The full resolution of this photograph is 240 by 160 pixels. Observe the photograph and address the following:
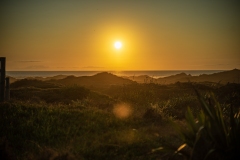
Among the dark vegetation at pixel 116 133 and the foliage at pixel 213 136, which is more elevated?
the foliage at pixel 213 136

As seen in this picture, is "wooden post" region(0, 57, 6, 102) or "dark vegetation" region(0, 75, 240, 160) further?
"wooden post" region(0, 57, 6, 102)

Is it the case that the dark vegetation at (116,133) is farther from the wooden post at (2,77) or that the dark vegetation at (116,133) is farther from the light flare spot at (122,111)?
the wooden post at (2,77)

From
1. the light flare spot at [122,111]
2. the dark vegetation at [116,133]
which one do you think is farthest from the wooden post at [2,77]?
the light flare spot at [122,111]

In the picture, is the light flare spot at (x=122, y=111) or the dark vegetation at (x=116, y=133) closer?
the dark vegetation at (x=116, y=133)

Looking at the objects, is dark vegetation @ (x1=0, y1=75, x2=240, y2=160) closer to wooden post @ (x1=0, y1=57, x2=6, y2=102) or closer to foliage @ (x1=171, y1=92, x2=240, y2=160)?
foliage @ (x1=171, y1=92, x2=240, y2=160)

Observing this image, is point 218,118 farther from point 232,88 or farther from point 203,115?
point 232,88

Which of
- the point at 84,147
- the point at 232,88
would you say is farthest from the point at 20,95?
the point at 232,88

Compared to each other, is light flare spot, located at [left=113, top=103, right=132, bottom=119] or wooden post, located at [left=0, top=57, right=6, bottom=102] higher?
wooden post, located at [left=0, top=57, right=6, bottom=102]

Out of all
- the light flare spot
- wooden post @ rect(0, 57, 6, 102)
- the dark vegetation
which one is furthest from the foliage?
wooden post @ rect(0, 57, 6, 102)

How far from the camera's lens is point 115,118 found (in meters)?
10.4

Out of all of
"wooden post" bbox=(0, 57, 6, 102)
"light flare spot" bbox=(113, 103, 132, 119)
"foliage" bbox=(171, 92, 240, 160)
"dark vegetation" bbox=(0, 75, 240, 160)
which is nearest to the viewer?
"foliage" bbox=(171, 92, 240, 160)

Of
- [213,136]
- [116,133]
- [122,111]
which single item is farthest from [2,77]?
[213,136]

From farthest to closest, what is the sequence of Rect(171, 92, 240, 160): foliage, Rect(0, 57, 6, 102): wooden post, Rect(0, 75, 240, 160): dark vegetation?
1. Rect(0, 57, 6, 102): wooden post
2. Rect(0, 75, 240, 160): dark vegetation
3. Rect(171, 92, 240, 160): foliage

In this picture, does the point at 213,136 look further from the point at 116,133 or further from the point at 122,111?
the point at 122,111
